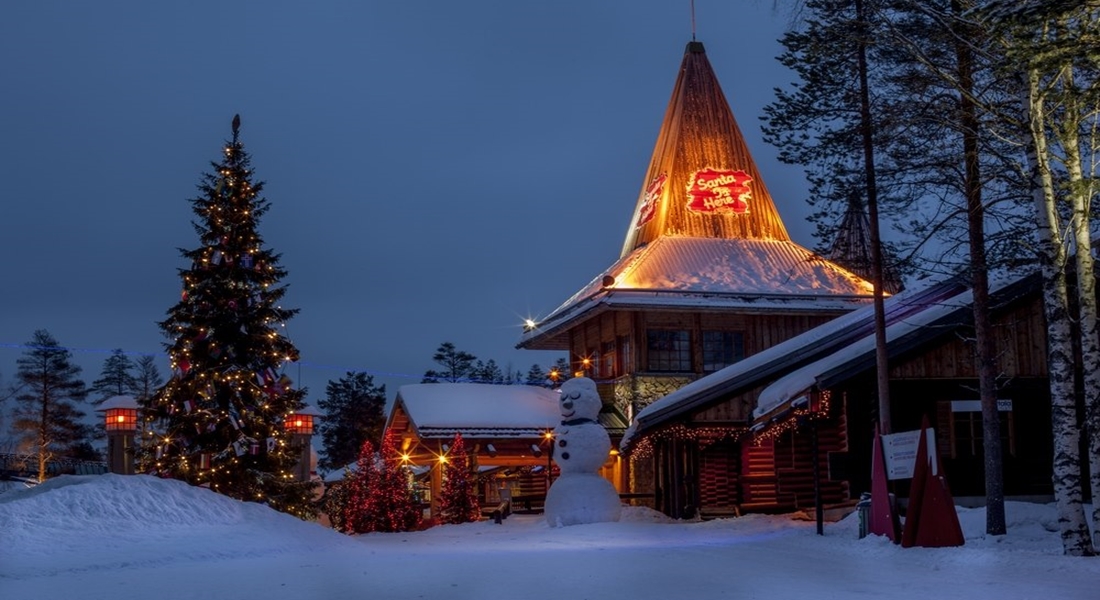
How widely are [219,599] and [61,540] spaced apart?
536 centimetres

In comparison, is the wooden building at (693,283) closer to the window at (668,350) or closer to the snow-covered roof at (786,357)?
the window at (668,350)

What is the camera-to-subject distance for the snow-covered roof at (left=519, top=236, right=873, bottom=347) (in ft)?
109

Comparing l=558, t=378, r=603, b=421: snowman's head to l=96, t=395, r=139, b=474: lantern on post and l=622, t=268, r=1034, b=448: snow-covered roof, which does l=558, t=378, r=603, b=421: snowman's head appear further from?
l=96, t=395, r=139, b=474: lantern on post

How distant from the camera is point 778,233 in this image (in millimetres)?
38281

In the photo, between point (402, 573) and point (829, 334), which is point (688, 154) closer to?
point (829, 334)

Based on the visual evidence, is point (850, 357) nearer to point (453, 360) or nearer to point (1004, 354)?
point (1004, 354)

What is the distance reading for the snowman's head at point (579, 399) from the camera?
2627 cm

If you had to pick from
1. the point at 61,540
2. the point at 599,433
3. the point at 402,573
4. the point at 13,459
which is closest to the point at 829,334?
the point at 599,433

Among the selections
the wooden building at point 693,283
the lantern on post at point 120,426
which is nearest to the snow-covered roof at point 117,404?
the lantern on post at point 120,426

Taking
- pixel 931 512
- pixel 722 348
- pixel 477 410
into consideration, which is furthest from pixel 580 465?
pixel 931 512

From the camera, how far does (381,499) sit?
92.7 ft

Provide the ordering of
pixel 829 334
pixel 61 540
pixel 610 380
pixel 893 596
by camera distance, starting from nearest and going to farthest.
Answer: pixel 893 596 < pixel 61 540 < pixel 829 334 < pixel 610 380

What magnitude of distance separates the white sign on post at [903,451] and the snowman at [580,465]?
9001mm

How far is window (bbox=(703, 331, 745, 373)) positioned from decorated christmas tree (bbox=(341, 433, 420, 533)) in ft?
35.0
